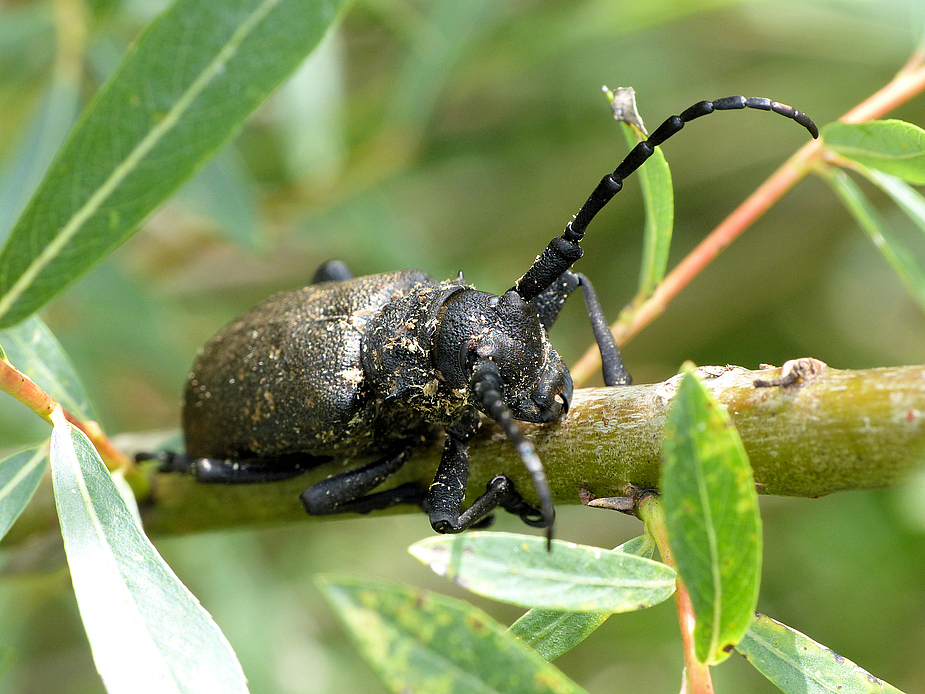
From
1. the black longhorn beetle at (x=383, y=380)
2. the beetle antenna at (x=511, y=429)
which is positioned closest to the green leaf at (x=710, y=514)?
the beetle antenna at (x=511, y=429)

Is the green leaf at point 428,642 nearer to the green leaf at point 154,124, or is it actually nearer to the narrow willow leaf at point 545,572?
the narrow willow leaf at point 545,572

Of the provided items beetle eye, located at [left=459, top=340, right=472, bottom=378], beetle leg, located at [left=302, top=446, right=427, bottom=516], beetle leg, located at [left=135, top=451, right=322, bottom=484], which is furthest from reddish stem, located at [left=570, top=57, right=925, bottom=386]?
beetle leg, located at [left=135, top=451, right=322, bottom=484]

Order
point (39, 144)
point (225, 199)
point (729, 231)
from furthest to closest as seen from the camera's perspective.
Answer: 1. point (225, 199)
2. point (39, 144)
3. point (729, 231)

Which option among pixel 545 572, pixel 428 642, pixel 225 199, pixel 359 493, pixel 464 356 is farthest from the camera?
pixel 225 199

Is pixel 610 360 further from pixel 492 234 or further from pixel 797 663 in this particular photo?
pixel 492 234

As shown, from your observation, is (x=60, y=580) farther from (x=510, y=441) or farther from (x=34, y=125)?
(x=510, y=441)

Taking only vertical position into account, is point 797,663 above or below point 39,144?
below

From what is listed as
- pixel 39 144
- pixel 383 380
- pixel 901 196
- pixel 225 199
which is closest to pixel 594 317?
pixel 383 380

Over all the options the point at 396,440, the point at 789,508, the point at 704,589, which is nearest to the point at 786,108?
the point at 704,589

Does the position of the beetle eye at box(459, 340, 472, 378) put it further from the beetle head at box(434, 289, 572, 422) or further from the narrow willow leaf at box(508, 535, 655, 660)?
the narrow willow leaf at box(508, 535, 655, 660)
